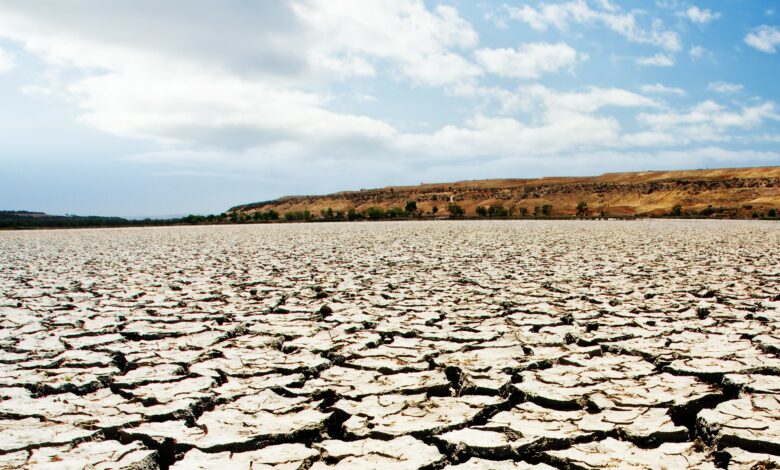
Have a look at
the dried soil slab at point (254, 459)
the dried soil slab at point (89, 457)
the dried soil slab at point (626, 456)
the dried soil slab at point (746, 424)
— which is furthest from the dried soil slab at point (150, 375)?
the dried soil slab at point (746, 424)

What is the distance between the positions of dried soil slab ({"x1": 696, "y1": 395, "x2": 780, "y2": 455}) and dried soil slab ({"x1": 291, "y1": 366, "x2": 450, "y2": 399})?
106cm

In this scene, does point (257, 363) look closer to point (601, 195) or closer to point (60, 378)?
point (60, 378)

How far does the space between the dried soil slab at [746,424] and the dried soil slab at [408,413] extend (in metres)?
0.80

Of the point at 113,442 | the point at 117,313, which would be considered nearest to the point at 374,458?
the point at 113,442

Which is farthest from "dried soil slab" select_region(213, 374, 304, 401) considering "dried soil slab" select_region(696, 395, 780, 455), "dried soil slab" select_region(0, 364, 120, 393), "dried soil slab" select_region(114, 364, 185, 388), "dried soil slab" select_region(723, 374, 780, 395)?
"dried soil slab" select_region(723, 374, 780, 395)

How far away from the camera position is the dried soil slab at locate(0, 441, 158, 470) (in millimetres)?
1698

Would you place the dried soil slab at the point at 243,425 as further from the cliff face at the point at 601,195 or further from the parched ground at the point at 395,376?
the cliff face at the point at 601,195

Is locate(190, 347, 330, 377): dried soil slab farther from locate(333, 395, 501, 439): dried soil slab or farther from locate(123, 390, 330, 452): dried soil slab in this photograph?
locate(333, 395, 501, 439): dried soil slab

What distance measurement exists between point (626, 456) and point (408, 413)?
83 centimetres

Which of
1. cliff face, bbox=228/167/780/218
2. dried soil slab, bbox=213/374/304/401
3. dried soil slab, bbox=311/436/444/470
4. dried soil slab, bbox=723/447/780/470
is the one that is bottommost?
dried soil slab, bbox=723/447/780/470

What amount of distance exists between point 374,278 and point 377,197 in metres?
57.2

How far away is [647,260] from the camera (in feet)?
24.8

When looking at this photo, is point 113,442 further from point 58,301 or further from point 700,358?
point 58,301

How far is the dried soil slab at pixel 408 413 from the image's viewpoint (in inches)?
76.1
